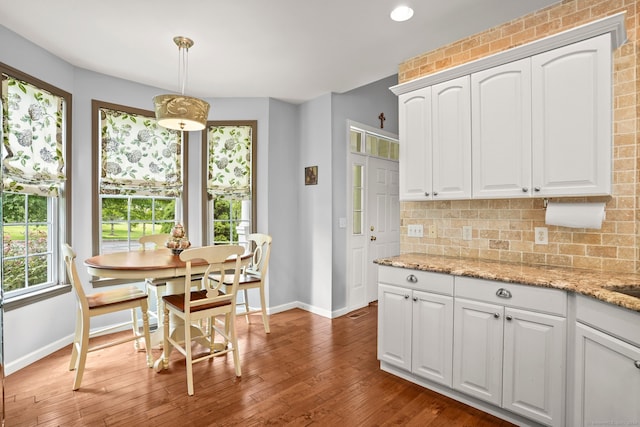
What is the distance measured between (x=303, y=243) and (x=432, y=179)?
2204mm

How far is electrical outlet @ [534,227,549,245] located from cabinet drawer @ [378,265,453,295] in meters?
0.72

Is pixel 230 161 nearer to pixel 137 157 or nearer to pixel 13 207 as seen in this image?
pixel 137 157

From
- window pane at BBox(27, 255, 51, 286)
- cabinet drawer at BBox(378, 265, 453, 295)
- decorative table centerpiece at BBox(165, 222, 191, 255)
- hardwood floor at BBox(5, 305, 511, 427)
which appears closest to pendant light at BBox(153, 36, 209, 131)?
decorative table centerpiece at BBox(165, 222, 191, 255)

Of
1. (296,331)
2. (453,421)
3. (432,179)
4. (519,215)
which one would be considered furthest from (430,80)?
(296,331)

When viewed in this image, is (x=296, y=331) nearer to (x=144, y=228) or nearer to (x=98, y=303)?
(x=98, y=303)

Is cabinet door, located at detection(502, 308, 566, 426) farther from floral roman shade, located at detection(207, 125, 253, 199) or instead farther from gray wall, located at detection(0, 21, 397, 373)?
floral roman shade, located at detection(207, 125, 253, 199)

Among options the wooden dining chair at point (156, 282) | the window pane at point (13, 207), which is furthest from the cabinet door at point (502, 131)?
the window pane at point (13, 207)

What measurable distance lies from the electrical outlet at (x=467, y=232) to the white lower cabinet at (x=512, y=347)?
65cm

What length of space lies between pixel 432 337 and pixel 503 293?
59cm

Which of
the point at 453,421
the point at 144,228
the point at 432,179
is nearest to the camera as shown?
the point at 453,421

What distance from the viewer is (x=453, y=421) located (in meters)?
2.04

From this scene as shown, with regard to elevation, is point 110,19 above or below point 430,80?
above

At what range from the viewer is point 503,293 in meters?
1.97

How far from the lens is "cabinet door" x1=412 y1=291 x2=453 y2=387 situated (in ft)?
7.29
